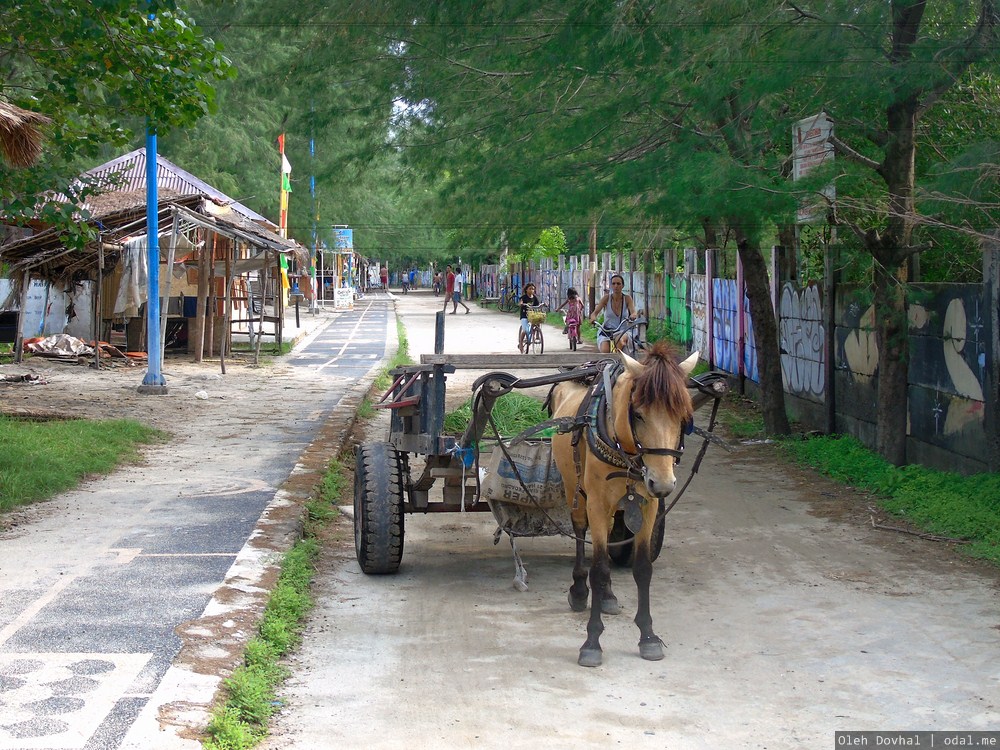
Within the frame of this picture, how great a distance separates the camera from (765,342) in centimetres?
1384

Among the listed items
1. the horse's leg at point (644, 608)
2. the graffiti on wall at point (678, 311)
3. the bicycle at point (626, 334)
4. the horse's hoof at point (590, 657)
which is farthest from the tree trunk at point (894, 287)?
the graffiti on wall at point (678, 311)

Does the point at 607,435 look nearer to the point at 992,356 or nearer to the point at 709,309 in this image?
the point at 992,356

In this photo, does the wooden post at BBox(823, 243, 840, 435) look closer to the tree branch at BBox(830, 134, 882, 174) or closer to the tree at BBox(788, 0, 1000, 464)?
the tree at BBox(788, 0, 1000, 464)

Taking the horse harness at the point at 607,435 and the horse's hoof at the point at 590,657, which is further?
the horse's hoof at the point at 590,657

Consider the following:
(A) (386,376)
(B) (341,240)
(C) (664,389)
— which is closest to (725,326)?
(A) (386,376)

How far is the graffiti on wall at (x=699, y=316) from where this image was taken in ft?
68.3

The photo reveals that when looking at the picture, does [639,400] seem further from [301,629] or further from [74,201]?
[74,201]

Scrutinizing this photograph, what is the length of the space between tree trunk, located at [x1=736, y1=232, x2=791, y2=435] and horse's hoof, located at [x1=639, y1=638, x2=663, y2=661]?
8100mm

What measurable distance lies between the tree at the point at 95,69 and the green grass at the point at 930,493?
7316 mm

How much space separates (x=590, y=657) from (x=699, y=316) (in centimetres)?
1661

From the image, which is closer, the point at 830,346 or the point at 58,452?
the point at 58,452

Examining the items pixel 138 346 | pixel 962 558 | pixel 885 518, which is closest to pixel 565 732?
pixel 962 558

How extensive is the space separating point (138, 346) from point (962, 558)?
20236 mm

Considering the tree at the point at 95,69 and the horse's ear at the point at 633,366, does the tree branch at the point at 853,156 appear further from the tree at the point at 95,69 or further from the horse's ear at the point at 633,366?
the tree at the point at 95,69
